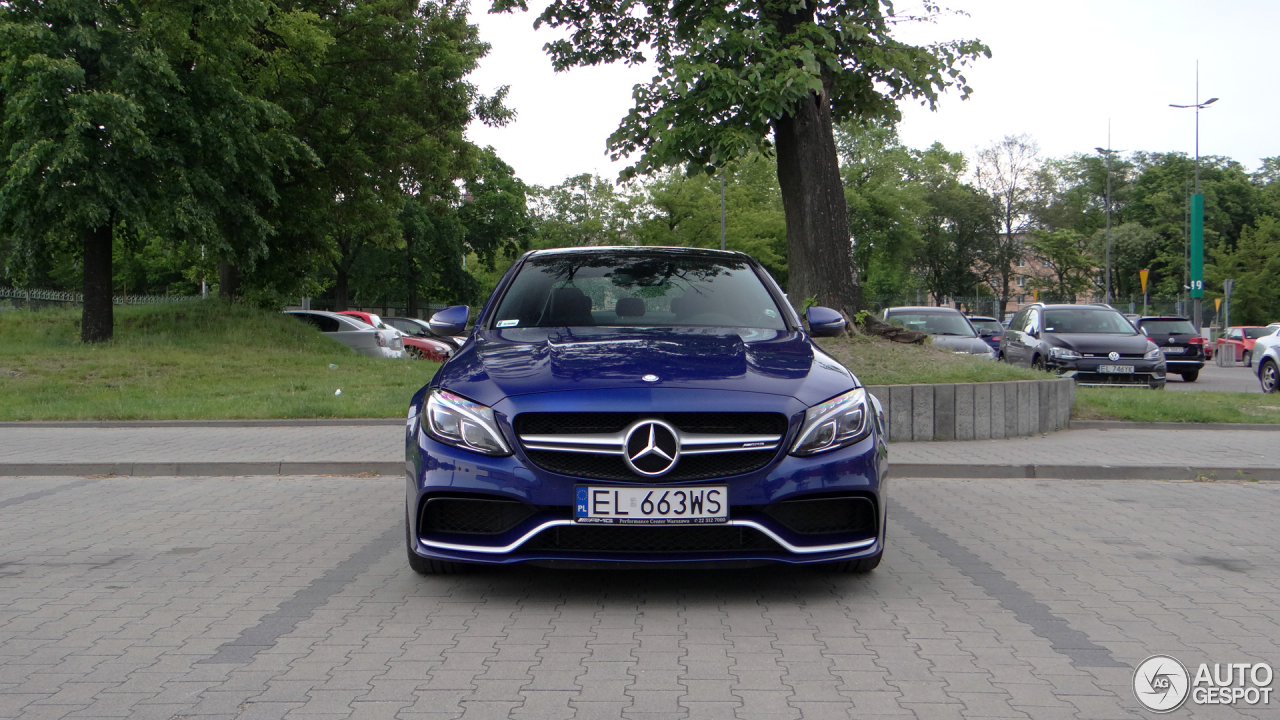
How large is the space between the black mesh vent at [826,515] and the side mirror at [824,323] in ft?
5.14

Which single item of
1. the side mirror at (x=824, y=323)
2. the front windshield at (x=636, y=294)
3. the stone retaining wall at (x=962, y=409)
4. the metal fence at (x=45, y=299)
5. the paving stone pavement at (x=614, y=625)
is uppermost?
the metal fence at (x=45, y=299)

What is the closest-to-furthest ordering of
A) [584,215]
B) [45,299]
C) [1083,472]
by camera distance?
1. [1083,472]
2. [45,299]
3. [584,215]

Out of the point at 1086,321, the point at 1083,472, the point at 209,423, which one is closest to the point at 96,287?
the point at 209,423

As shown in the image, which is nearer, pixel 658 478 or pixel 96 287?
pixel 658 478

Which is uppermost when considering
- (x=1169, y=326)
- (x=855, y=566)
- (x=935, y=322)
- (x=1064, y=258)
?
(x=1064, y=258)

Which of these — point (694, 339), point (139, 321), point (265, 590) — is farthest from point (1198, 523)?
point (139, 321)

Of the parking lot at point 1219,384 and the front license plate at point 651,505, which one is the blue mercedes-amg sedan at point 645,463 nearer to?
the front license plate at point 651,505

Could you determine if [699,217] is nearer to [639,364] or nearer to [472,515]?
[639,364]

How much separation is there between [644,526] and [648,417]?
1.39ft

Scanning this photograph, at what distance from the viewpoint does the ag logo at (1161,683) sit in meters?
3.47

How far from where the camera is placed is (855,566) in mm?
4992

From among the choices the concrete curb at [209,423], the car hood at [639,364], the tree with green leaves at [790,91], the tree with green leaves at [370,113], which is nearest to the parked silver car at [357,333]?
the tree with green leaves at [370,113]

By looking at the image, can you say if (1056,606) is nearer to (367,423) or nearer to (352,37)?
(367,423)

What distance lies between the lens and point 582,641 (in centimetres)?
417
